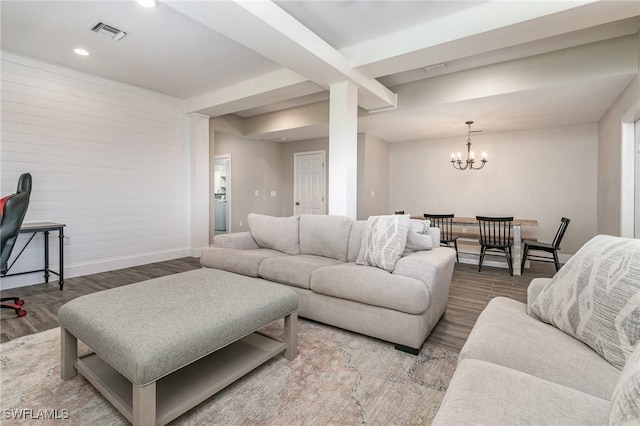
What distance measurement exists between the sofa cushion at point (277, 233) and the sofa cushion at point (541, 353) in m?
2.07

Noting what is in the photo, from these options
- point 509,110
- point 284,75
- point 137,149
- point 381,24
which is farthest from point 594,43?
point 137,149

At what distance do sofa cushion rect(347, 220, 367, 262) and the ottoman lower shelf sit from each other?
115 centimetres

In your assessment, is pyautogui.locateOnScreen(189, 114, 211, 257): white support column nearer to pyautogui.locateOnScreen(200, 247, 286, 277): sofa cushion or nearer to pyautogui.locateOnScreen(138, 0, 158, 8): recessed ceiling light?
pyautogui.locateOnScreen(200, 247, 286, 277): sofa cushion

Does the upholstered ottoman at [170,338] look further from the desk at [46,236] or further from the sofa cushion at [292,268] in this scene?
the desk at [46,236]

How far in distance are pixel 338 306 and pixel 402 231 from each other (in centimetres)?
78

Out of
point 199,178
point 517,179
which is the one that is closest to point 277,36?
point 199,178

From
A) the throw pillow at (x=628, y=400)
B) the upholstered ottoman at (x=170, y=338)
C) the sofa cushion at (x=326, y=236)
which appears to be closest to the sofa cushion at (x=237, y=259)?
the sofa cushion at (x=326, y=236)

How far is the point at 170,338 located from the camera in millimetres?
1285

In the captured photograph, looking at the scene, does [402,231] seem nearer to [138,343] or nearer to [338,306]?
[338,306]

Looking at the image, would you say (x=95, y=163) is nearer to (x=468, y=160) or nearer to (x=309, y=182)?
(x=309, y=182)

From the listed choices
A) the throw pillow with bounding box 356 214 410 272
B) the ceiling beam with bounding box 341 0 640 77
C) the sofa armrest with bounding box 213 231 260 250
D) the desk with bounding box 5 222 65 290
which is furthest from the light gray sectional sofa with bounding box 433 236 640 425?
the desk with bounding box 5 222 65 290

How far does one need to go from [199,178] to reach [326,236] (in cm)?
333

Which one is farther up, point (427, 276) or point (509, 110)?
point (509, 110)

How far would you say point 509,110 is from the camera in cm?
443
